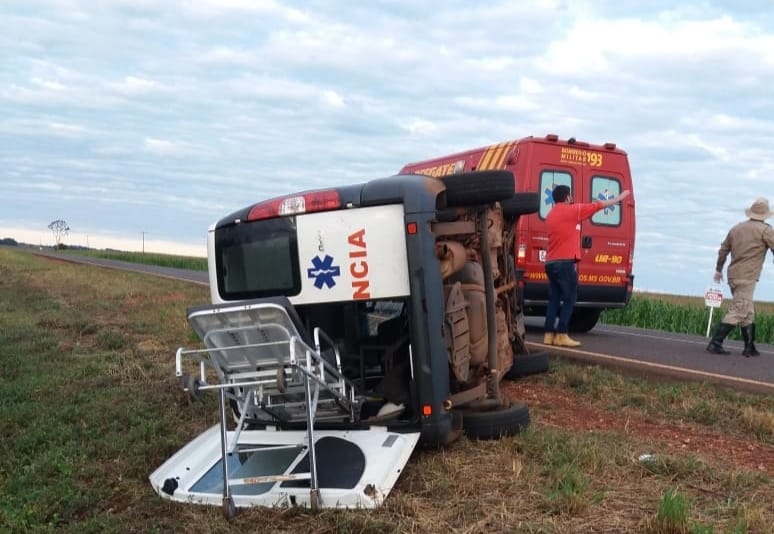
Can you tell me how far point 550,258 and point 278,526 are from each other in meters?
6.51

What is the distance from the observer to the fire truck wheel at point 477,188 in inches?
209

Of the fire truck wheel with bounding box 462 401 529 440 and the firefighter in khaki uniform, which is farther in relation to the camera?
the firefighter in khaki uniform

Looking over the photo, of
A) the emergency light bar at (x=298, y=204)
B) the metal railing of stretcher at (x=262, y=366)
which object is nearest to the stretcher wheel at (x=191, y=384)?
the metal railing of stretcher at (x=262, y=366)

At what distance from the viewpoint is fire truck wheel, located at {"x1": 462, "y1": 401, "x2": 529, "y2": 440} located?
18.0 feet

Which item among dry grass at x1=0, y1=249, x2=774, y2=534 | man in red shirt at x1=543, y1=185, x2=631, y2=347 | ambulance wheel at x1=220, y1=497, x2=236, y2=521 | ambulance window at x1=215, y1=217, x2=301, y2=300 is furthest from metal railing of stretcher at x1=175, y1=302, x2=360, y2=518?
man in red shirt at x1=543, y1=185, x2=631, y2=347

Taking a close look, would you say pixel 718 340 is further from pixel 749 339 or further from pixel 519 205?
pixel 519 205

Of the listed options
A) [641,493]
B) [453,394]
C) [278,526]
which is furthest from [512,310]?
[278,526]

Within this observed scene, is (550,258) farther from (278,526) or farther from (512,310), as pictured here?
(278,526)

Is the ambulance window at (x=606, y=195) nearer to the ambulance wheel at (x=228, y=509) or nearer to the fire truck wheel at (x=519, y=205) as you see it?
the fire truck wheel at (x=519, y=205)

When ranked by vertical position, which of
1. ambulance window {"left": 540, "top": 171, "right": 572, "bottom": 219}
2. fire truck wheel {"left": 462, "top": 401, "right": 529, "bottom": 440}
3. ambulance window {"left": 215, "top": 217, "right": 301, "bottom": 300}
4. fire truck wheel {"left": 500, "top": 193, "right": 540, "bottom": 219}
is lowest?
fire truck wheel {"left": 462, "top": 401, "right": 529, "bottom": 440}

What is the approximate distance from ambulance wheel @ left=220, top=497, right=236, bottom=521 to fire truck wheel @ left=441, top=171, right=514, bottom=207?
2377mm

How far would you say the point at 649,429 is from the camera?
Answer: 20.5 ft

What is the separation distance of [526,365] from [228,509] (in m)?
4.35

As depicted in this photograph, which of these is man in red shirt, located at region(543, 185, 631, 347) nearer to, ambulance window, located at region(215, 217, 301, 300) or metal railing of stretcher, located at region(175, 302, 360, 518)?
ambulance window, located at region(215, 217, 301, 300)
